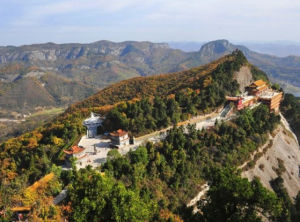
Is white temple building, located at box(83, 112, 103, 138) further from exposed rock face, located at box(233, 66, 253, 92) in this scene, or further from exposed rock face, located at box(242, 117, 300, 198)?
exposed rock face, located at box(233, 66, 253, 92)

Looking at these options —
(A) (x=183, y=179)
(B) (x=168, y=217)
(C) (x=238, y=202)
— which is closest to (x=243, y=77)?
(A) (x=183, y=179)

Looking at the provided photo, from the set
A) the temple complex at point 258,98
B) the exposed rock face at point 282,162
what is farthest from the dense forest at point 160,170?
the temple complex at point 258,98

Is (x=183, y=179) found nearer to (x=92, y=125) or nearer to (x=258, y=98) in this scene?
(x=92, y=125)

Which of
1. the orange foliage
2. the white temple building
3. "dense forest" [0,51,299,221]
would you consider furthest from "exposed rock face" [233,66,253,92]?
the orange foliage

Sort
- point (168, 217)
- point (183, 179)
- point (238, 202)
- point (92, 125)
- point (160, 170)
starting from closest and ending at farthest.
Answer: point (238, 202), point (168, 217), point (183, 179), point (160, 170), point (92, 125)

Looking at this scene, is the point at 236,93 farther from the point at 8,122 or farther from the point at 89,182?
the point at 8,122

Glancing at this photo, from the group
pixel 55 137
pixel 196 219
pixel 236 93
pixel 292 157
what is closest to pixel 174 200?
pixel 196 219
